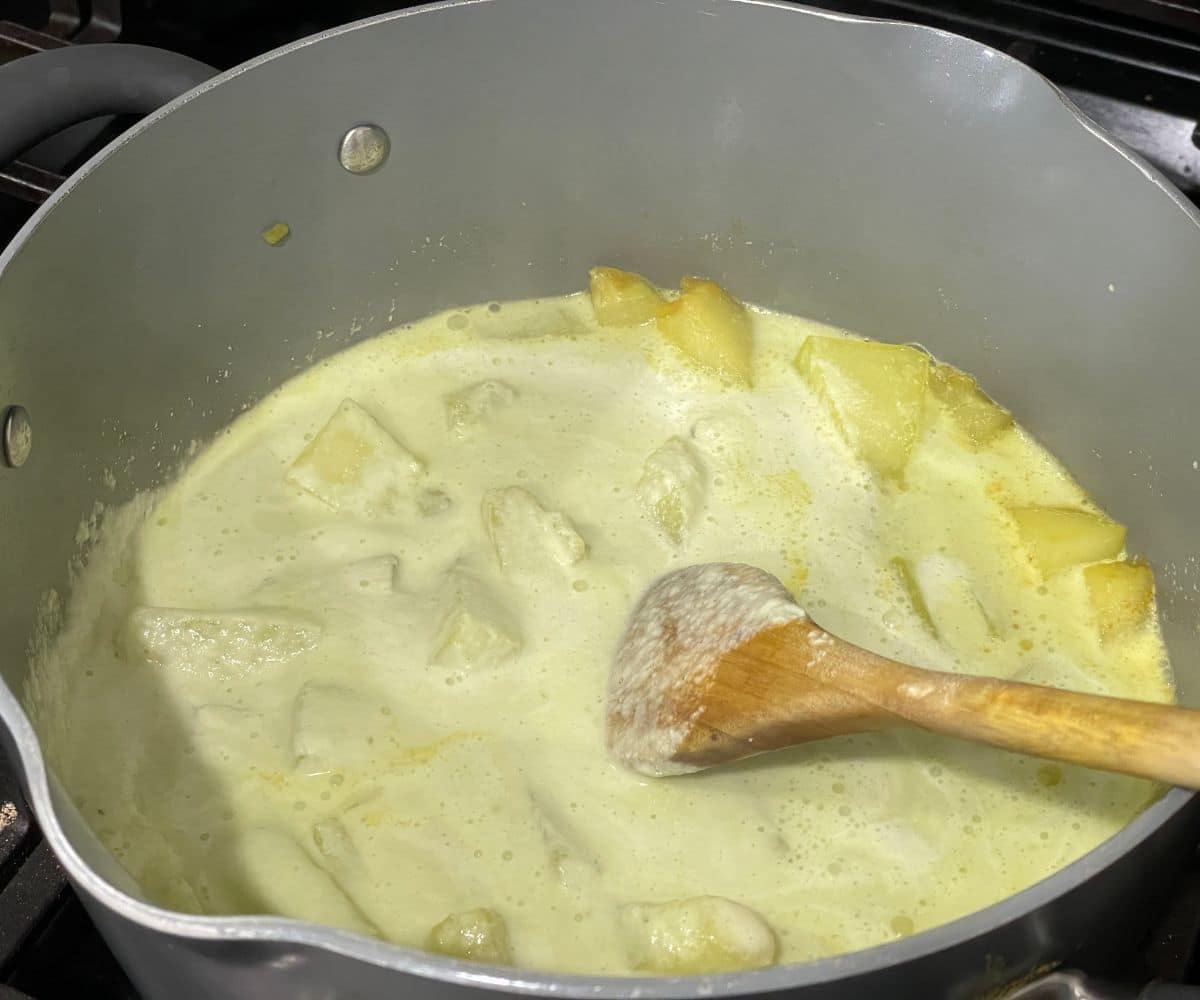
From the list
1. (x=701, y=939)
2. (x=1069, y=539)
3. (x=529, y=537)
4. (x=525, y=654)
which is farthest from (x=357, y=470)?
(x=1069, y=539)

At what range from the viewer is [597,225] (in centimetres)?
204

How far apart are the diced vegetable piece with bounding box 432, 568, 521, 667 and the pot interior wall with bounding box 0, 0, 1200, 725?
52 cm

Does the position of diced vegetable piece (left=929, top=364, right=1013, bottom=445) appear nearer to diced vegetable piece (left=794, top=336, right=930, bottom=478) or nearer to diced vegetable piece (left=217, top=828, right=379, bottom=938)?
diced vegetable piece (left=794, top=336, right=930, bottom=478)

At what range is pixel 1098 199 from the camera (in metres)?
1.68

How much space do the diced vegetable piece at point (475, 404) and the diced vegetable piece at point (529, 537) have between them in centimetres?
19

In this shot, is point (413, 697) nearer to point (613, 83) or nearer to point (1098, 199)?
point (613, 83)

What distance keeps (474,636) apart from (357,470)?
1.23 ft

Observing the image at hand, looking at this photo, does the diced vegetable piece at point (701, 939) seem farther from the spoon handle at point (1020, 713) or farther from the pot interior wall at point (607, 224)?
the pot interior wall at point (607, 224)

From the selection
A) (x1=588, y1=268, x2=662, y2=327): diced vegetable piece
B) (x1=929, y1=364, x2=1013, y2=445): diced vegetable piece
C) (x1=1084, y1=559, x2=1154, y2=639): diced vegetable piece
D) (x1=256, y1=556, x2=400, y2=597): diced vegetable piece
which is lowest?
(x1=256, y1=556, x2=400, y2=597): diced vegetable piece

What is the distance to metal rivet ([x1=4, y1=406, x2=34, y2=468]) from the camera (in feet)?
4.93

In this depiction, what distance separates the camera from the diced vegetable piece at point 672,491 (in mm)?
1870

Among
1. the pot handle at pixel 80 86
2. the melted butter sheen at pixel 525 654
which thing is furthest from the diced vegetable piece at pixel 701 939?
the pot handle at pixel 80 86

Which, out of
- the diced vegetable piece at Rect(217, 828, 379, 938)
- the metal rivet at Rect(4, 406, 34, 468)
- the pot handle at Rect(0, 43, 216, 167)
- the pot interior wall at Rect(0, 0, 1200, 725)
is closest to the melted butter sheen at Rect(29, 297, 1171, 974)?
the diced vegetable piece at Rect(217, 828, 379, 938)

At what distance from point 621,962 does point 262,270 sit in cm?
110
